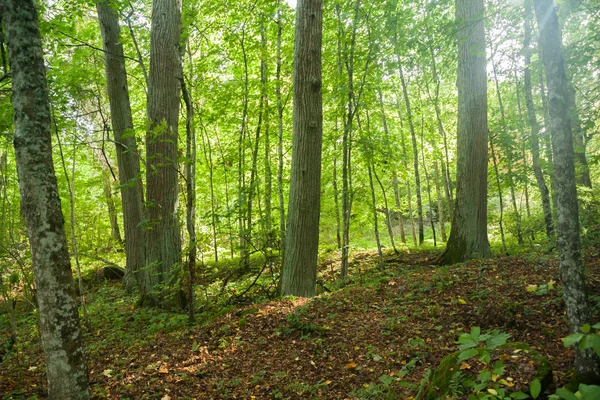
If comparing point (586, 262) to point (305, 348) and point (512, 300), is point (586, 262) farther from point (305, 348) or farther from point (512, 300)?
point (305, 348)

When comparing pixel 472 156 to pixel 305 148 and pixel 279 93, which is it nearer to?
pixel 305 148

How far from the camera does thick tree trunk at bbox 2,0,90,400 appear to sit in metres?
2.73

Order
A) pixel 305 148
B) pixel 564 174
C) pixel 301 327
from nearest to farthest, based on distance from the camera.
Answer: pixel 564 174 < pixel 301 327 < pixel 305 148

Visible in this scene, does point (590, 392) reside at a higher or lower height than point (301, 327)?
higher

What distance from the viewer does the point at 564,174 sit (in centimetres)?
254

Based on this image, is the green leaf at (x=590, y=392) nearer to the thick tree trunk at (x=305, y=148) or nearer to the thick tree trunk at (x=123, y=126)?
the thick tree trunk at (x=305, y=148)

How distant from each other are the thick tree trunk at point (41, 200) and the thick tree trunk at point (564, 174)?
3.80 m

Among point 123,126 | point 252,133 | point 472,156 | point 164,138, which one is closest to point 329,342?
point 164,138

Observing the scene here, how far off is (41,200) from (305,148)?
13.3 ft

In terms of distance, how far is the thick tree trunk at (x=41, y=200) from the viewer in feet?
8.95

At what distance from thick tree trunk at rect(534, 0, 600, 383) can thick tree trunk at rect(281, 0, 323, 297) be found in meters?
3.79

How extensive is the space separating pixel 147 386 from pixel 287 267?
2938 millimetres

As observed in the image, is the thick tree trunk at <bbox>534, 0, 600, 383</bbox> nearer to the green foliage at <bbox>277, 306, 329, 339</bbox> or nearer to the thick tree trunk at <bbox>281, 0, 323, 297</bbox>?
the green foliage at <bbox>277, 306, 329, 339</bbox>

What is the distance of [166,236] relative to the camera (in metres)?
7.12
